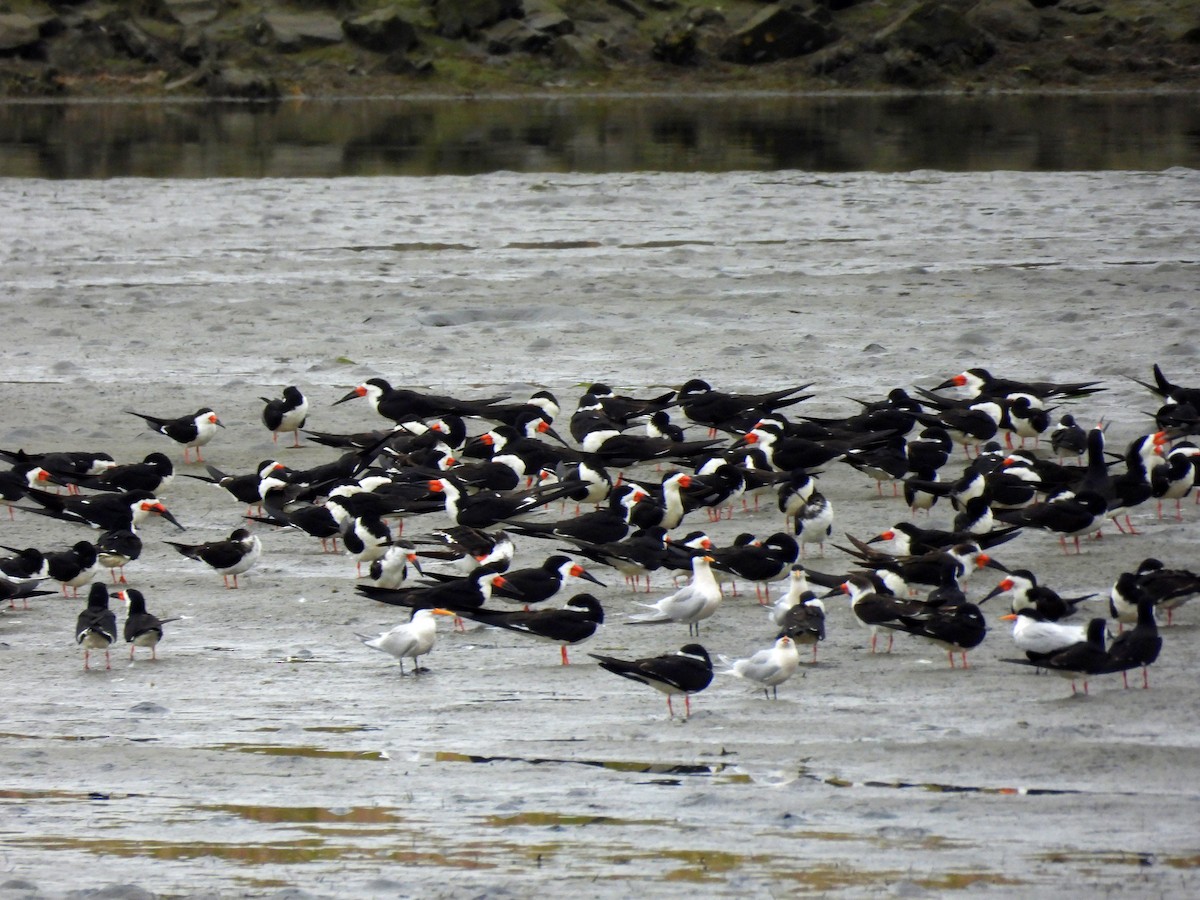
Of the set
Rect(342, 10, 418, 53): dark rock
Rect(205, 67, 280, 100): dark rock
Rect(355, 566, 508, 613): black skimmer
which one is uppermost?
Rect(355, 566, 508, 613): black skimmer

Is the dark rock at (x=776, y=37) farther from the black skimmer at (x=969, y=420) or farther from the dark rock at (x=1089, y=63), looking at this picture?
the black skimmer at (x=969, y=420)

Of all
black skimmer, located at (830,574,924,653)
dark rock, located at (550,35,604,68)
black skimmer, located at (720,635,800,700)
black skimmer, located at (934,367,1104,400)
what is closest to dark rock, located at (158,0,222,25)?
dark rock, located at (550,35,604,68)

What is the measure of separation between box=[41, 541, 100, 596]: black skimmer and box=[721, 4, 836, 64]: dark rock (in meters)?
41.7

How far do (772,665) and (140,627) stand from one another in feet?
9.97

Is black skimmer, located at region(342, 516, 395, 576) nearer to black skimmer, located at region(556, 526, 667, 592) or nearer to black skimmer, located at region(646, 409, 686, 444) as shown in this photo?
black skimmer, located at region(556, 526, 667, 592)

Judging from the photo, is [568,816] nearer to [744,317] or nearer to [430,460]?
[430,460]

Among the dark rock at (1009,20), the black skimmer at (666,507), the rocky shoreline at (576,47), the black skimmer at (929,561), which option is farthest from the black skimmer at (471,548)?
the dark rock at (1009,20)

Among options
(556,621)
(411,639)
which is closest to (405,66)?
(556,621)

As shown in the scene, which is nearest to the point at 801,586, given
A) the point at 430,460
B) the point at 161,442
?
the point at 430,460

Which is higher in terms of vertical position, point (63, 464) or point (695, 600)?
point (695, 600)

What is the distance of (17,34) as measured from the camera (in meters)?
51.2

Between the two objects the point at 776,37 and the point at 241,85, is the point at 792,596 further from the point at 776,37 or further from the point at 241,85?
the point at 776,37

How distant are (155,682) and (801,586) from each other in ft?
10.3

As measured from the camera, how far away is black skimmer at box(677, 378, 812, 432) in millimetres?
13391
